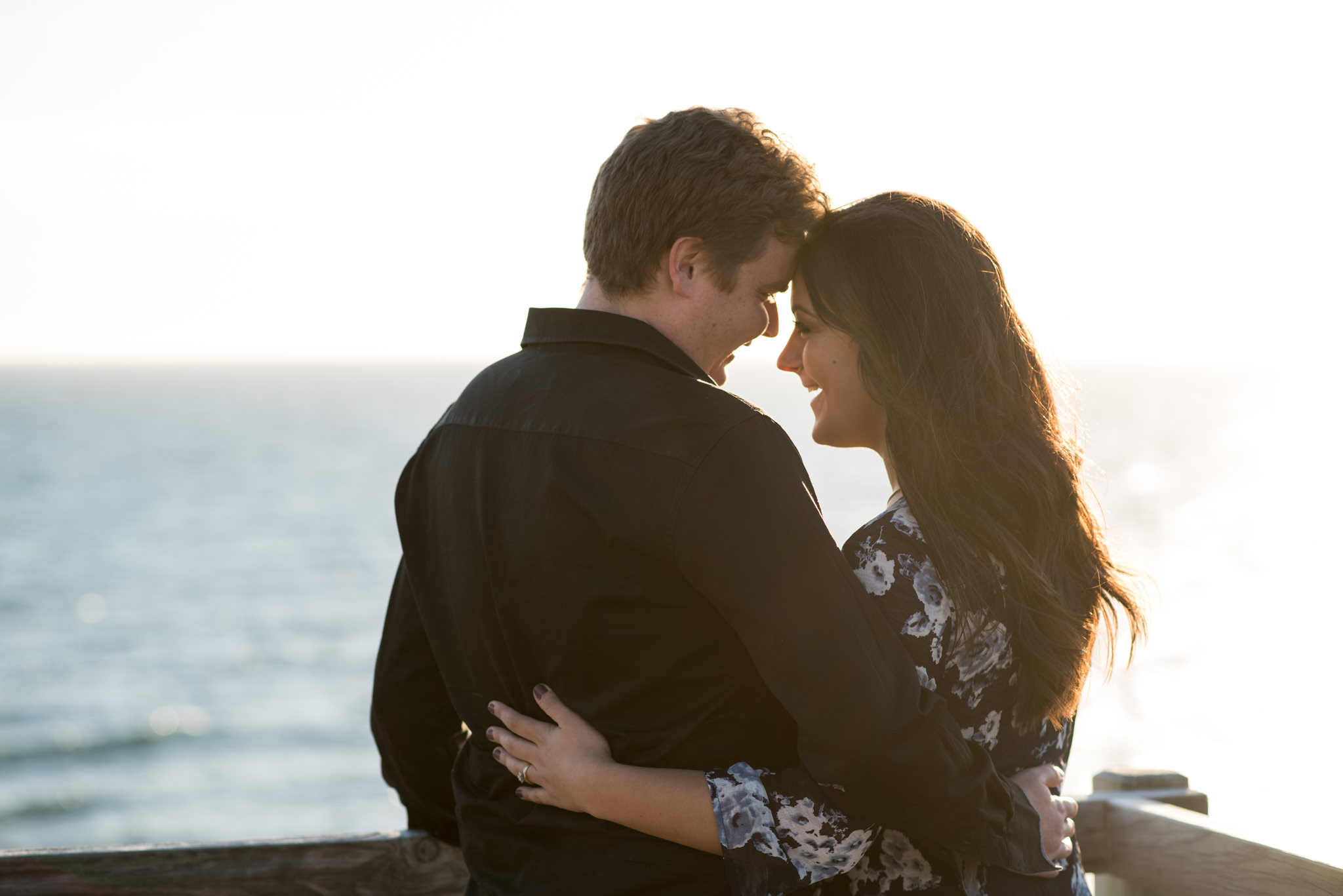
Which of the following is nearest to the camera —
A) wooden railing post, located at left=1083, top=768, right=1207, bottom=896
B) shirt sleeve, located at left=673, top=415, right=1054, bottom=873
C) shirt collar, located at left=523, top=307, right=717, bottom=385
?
shirt sleeve, located at left=673, top=415, right=1054, bottom=873

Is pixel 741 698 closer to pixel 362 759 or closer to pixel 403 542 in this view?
pixel 403 542

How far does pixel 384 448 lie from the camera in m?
79.2

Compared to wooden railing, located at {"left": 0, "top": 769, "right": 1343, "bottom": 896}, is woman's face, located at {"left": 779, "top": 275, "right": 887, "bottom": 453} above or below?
above

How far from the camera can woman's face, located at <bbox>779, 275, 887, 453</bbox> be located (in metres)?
2.23

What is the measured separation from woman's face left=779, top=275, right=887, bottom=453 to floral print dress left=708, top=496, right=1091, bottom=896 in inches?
8.9

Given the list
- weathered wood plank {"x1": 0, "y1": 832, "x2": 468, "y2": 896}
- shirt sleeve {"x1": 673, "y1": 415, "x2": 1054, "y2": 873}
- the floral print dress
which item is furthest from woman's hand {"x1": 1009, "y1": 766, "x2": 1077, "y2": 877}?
weathered wood plank {"x1": 0, "y1": 832, "x2": 468, "y2": 896}

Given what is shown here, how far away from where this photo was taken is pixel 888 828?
1.84 meters

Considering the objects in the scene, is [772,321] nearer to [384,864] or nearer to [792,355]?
[792,355]

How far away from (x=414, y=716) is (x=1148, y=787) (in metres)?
1.55

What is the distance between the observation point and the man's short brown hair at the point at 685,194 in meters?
2.01

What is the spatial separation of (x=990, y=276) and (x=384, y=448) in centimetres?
7946

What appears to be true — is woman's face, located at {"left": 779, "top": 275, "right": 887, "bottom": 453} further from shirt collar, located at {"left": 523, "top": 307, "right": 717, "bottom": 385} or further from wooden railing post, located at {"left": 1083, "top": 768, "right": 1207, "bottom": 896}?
wooden railing post, located at {"left": 1083, "top": 768, "right": 1207, "bottom": 896}

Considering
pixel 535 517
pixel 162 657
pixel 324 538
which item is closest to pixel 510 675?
pixel 535 517

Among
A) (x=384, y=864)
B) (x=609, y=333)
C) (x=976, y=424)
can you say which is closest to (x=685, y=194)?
(x=609, y=333)
